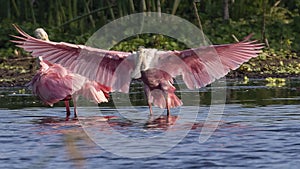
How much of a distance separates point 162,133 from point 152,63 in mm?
1596

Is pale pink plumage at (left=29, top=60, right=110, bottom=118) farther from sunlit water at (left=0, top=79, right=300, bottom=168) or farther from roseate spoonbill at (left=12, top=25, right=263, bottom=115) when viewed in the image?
roseate spoonbill at (left=12, top=25, right=263, bottom=115)

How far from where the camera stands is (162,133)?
33.0ft

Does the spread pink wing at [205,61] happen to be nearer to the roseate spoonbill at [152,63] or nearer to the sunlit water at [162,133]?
the roseate spoonbill at [152,63]

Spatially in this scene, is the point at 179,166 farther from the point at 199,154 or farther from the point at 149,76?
the point at 149,76

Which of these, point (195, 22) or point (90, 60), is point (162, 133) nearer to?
point (90, 60)

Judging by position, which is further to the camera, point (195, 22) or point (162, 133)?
point (195, 22)

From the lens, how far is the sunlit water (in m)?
8.05

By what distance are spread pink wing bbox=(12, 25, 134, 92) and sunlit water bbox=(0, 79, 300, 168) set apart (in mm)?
540

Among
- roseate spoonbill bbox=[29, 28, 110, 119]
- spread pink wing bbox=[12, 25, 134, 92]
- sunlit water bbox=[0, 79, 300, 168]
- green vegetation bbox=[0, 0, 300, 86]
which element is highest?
green vegetation bbox=[0, 0, 300, 86]

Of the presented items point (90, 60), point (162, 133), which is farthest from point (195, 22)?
point (162, 133)

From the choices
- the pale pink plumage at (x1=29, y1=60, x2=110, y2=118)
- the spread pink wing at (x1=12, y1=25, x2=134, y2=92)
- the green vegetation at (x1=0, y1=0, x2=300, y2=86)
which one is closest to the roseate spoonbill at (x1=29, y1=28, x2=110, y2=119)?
the pale pink plumage at (x1=29, y1=60, x2=110, y2=118)

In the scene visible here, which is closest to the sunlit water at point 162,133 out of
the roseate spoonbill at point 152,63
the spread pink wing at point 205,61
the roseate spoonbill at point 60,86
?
the roseate spoonbill at point 60,86

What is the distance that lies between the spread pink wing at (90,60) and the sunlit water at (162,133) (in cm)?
54

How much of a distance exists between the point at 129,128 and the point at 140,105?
8.93 ft
